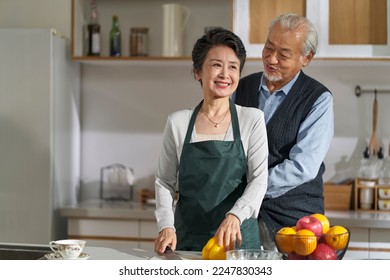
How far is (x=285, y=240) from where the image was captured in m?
1.69

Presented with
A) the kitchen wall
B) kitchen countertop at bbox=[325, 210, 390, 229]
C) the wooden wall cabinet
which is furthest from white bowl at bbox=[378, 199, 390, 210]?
the wooden wall cabinet

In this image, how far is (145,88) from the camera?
14.1ft

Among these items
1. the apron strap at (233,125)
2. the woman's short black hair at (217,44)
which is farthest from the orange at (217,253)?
the woman's short black hair at (217,44)

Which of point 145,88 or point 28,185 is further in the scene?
point 145,88

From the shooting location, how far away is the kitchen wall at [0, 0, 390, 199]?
4098 mm

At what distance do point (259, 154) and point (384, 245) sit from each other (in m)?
1.74

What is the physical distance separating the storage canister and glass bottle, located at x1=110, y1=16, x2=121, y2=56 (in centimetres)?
8

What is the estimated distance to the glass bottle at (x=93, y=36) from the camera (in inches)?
162

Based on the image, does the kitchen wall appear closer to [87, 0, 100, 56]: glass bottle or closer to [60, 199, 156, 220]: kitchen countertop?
[87, 0, 100, 56]: glass bottle

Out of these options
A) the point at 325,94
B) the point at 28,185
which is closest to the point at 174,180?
the point at 325,94

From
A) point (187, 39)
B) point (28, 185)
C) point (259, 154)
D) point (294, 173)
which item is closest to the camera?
point (259, 154)

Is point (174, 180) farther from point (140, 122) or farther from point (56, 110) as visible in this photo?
point (140, 122)

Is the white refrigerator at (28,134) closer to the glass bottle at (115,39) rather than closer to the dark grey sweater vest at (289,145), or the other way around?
the glass bottle at (115,39)

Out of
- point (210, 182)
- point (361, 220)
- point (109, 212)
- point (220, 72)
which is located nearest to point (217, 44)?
point (220, 72)
